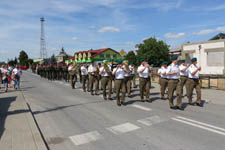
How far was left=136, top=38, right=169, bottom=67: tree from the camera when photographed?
51.7m

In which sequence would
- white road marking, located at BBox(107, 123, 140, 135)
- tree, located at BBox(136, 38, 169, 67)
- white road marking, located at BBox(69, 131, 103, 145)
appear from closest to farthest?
1. white road marking, located at BBox(69, 131, 103, 145)
2. white road marking, located at BBox(107, 123, 140, 135)
3. tree, located at BBox(136, 38, 169, 67)

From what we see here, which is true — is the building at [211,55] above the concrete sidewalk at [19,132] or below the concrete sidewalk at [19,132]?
above

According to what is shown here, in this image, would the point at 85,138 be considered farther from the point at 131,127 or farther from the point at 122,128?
the point at 131,127

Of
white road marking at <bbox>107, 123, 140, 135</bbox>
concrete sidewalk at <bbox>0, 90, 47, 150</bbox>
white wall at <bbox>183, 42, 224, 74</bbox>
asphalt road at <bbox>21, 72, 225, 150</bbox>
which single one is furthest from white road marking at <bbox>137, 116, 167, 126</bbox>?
white wall at <bbox>183, 42, 224, 74</bbox>

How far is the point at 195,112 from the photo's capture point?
6.98 m

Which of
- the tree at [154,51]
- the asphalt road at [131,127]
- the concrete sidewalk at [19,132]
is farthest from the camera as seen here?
the tree at [154,51]

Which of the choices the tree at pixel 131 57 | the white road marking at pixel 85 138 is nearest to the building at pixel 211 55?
the white road marking at pixel 85 138

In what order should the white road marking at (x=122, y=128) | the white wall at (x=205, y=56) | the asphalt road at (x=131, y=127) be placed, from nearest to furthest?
1. the asphalt road at (x=131, y=127)
2. the white road marking at (x=122, y=128)
3. the white wall at (x=205, y=56)

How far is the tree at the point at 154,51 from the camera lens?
51.7 meters

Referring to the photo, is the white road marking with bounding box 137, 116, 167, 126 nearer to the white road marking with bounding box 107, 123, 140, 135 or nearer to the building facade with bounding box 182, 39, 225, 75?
the white road marking with bounding box 107, 123, 140, 135

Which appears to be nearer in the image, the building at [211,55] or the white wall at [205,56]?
the building at [211,55]

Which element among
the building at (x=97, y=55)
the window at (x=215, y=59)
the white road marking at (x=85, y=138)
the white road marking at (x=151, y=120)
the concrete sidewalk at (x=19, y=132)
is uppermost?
the building at (x=97, y=55)

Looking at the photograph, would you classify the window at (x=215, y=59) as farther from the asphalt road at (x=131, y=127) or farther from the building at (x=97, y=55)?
the building at (x=97, y=55)

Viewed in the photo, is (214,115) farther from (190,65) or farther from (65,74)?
(65,74)
